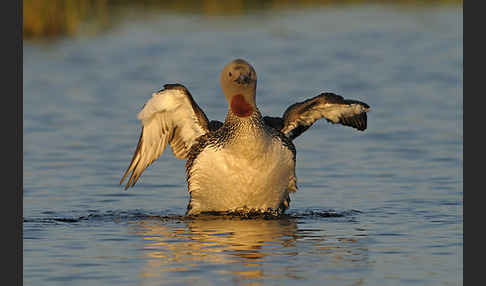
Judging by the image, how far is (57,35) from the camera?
82.3 ft

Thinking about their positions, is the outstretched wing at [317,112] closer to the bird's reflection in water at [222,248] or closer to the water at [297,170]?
the water at [297,170]

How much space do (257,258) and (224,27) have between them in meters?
19.9

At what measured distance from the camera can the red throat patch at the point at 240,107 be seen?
10059 millimetres

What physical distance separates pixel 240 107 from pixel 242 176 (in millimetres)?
650

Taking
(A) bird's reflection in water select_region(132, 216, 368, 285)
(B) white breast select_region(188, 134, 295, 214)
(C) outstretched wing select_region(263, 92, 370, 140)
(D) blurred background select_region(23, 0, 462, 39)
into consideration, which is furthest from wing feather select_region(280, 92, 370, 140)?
(D) blurred background select_region(23, 0, 462, 39)

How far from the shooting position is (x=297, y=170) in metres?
12.8

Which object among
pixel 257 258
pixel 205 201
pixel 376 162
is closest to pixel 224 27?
pixel 376 162

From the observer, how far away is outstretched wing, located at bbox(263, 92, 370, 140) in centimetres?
1080

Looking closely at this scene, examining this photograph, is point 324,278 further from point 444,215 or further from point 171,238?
point 444,215

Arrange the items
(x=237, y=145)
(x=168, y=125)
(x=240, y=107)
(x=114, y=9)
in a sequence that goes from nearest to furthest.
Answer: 1. (x=237, y=145)
2. (x=240, y=107)
3. (x=168, y=125)
4. (x=114, y=9)

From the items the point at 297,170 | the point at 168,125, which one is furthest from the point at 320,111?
the point at 297,170

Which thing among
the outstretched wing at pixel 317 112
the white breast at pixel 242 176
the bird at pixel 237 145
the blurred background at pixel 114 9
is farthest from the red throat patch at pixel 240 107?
the blurred background at pixel 114 9

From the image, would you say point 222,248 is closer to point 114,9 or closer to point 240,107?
point 240,107

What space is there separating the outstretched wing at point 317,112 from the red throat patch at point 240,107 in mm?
894
